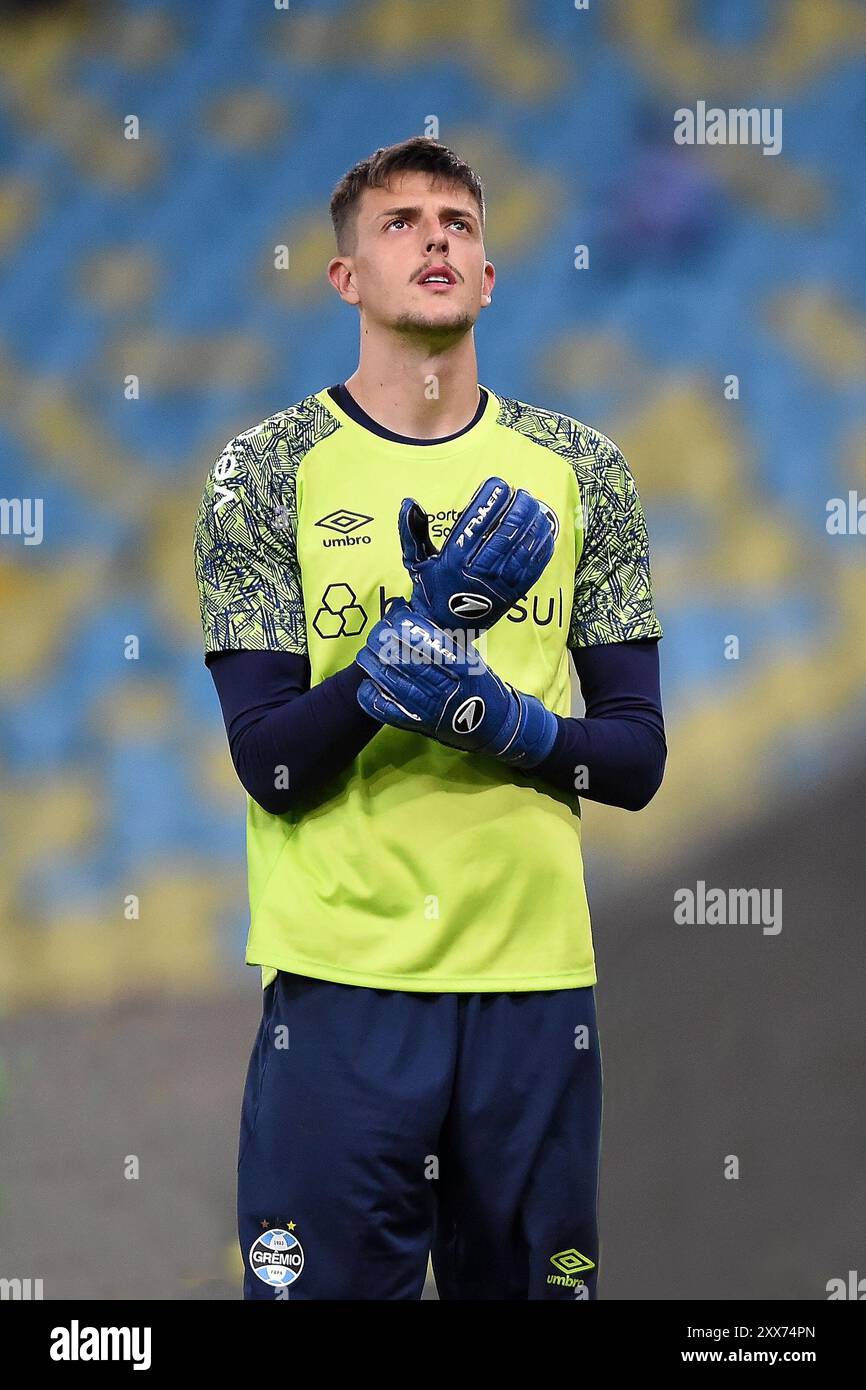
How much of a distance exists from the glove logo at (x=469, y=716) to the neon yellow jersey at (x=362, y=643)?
0.38 feet

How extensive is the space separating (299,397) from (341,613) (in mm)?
973

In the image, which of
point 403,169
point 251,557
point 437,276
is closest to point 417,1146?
point 251,557

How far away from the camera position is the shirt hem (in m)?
1.51

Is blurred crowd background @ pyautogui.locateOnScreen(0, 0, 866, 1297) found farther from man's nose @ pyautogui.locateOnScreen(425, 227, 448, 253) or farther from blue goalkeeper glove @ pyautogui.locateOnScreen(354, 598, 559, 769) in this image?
blue goalkeeper glove @ pyautogui.locateOnScreen(354, 598, 559, 769)

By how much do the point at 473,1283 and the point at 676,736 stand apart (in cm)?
105

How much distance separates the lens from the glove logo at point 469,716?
4.74 feet

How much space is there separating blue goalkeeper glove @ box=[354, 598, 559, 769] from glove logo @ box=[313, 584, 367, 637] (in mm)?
106

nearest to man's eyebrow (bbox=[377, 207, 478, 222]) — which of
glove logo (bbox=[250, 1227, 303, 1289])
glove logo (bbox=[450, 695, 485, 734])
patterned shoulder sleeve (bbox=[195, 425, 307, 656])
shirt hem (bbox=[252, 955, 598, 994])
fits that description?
patterned shoulder sleeve (bbox=[195, 425, 307, 656])

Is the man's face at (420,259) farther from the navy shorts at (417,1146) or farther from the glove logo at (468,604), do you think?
the navy shorts at (417,1146)

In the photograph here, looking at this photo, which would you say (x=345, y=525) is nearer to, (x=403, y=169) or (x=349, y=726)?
(x=349, y=726)

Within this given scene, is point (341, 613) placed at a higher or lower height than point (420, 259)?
lower

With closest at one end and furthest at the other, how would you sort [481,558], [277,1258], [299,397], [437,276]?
1. [481,558]
2. [277,1258]
3. [437,276]
4. [299,397]

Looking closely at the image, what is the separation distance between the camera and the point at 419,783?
1553mm
